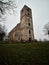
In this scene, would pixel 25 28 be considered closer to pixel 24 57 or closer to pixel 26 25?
pixel 26 25

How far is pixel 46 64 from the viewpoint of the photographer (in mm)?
7461

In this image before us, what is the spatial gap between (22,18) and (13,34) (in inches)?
289

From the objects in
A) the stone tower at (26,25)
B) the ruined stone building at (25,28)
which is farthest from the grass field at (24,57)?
the ruined stone building at (25,28)

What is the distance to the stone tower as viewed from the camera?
Answer: 4375cm

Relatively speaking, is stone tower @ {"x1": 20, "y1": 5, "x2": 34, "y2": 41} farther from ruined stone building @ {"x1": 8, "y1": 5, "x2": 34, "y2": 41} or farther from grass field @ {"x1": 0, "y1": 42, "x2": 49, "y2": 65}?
grass field @ {"x1": 0, "y1": 42, "x2": 49, "y2": 65}


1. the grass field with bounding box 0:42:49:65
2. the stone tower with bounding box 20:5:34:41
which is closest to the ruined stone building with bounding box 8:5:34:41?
the stone tower with bounding box 20:5:34:41

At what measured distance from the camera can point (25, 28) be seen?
44.1m

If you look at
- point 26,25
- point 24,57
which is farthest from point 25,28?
point 24,57

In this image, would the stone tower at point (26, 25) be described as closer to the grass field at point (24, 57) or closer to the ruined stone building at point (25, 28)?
the ruined stone building at point (25, 28)

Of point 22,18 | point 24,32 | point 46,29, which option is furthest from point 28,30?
point 46,29

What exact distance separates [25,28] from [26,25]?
4.19ft

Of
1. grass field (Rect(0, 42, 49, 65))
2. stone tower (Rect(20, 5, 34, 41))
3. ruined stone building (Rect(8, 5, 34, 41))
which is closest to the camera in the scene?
grass field (Rect(0, 42, 49, 65))

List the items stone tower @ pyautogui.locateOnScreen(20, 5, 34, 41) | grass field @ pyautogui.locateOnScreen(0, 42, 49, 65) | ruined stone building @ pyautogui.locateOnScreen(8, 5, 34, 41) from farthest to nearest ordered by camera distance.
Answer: ruined stone building @ pyautogui.locateOnScreen(8, 5, 34, 41)
stone tower @ pyautogui.locateOnScreen(20, 5, 34, 41)
grass field @ pyautogui.locateOnScreen(0, 42, 49, 65)

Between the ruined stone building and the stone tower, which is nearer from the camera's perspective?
the stone tower
